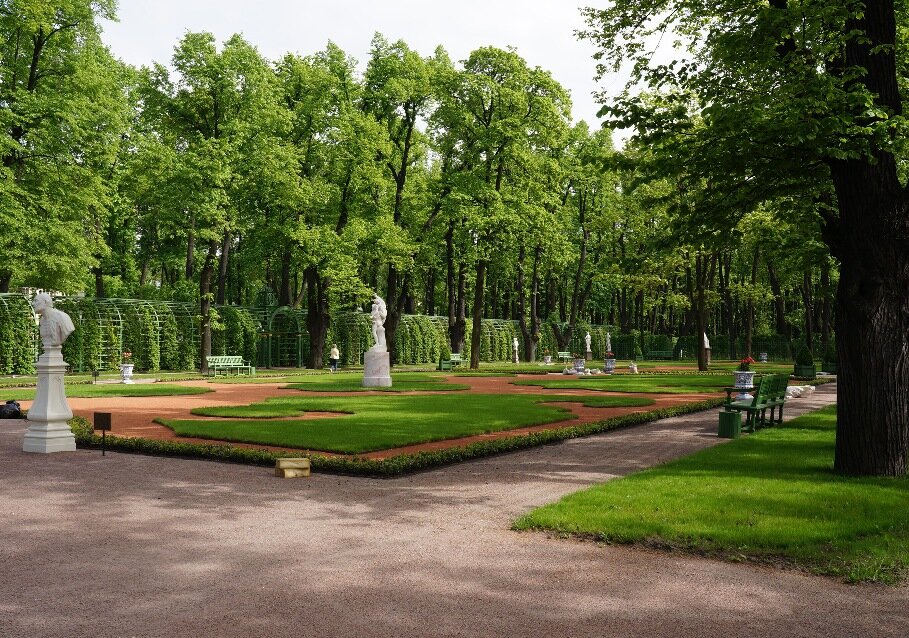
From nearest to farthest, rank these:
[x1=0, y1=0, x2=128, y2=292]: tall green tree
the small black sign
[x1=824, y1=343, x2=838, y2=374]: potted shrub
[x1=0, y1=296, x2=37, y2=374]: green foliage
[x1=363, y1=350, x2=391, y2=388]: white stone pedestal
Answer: the small black sign → [x1=363, y1=350, x2=391, y2=388]: white stone pedestal → [x1=0, y1=0, x2=128, y2=292]: tall green tree → [x1=0, y1=296, x2=37, y2=374]: green foliage → [x1=824, y1=343, x2=838, y2=374]: potted shrub

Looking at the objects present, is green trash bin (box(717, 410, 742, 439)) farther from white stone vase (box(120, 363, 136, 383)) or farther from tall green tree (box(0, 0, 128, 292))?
tall green tree (box(0, 0, 128, 292))

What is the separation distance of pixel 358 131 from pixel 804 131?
3528cm

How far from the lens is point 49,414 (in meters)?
12.5

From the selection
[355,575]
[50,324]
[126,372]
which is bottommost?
[355,575]

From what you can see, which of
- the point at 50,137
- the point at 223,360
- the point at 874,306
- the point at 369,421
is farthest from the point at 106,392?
the point at 874,306

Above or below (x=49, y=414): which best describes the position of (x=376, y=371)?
above

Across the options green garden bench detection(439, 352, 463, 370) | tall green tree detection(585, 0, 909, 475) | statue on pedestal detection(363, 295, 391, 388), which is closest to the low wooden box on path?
tall green tree detection(585, 0, 909, 475)

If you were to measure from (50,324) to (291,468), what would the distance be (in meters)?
5.58

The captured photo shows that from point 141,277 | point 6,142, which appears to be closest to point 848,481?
point 6,142

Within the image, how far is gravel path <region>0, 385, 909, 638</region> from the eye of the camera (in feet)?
16.4

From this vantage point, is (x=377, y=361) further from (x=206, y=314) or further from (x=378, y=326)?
(x=206, y=314)

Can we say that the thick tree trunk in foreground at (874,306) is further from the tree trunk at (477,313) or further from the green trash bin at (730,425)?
the tree trunk at (477,313)

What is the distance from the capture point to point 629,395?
25.1m

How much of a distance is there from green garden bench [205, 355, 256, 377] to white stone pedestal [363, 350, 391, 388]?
38.0 ft
